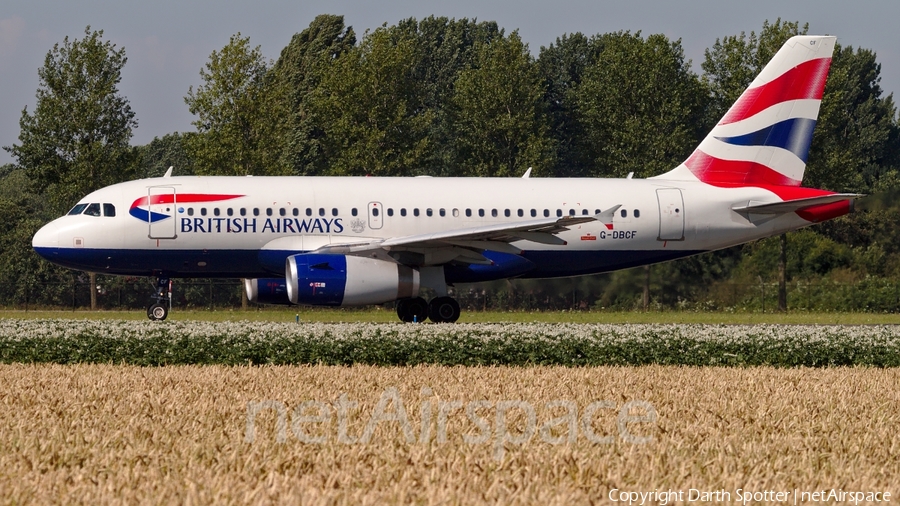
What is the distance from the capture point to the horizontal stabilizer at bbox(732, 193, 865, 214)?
2892cm

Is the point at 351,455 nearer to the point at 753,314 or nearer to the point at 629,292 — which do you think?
the point at 629,292

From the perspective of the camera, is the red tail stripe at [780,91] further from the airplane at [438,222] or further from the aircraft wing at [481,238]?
the aircraft wing at [481,238]

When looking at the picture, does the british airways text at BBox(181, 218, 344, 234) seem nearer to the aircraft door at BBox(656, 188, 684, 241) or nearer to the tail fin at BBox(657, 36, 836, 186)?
the aircraft door at BBox(656, 188, 684, 241)

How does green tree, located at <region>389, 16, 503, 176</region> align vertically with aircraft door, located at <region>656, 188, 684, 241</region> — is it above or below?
above

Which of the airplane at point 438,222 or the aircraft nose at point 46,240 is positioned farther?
the aircraft nose at point 46,240

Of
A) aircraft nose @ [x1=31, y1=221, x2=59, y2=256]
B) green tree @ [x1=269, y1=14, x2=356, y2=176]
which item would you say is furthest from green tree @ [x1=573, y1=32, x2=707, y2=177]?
aircraft nose @ [x1=31, y1=221, x2=59, y2=256]

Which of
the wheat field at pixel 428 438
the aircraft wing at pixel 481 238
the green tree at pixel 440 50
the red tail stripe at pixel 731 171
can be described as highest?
the green tree at pixel 440 50

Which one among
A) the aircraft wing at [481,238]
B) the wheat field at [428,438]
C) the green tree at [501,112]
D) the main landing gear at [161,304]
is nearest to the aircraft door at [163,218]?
the main landing gear at [161,304]

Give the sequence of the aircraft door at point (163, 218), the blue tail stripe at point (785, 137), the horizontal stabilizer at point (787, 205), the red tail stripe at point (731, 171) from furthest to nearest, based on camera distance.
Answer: the blue tail stripe at point (785, 137), the red tail stripe at point (731, 171), the horizontal stabilizer at point (787, 205), the aircraft door at point (163, 218)

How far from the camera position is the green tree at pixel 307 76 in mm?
61406

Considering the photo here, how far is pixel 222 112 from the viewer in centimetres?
4531

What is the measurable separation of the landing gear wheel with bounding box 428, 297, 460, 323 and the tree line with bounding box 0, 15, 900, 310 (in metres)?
4.63

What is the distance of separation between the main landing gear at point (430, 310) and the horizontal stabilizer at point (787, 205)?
7.64m

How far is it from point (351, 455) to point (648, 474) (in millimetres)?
2251
